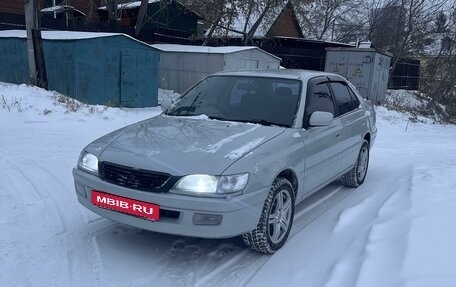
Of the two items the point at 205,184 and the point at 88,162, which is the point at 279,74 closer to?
the point at 205,184

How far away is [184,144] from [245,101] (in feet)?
3.74

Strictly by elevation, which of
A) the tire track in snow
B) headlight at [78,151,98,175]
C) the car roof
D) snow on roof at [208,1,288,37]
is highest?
snow on roof at [208,1,288,37]

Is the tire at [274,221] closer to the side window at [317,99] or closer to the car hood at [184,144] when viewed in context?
the car hood at [184,144]

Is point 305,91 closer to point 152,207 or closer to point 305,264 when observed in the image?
point 305,264

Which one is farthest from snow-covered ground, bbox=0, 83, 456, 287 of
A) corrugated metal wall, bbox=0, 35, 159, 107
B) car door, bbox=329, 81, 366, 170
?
corrugated metal wall, bbox=0, 35, 159, 107

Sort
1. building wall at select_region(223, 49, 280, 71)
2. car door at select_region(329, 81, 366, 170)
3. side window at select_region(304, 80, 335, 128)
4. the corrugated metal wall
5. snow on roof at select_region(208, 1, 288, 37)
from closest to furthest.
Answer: side window at select_region(304, 80, 335, 128) → car door at select_region(329, 81, 366, 170) → the corrugated metal wall → building wall at select_region(223, 49, 280, 71) → snow on roof at select_region(208, 1, 288, 37)

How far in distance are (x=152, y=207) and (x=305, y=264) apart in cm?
130

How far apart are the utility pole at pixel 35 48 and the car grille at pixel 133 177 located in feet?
29.2

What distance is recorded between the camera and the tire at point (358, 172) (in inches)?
221

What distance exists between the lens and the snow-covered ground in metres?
3.08

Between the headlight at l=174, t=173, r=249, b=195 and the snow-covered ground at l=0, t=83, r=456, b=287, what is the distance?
66 centimetres

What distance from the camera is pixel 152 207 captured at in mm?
3133

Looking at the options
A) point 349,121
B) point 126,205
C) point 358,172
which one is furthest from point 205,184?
point 358,172

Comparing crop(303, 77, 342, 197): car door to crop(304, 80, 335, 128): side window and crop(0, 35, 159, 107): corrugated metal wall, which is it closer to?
crop(304, 80, 335, 128): side window
